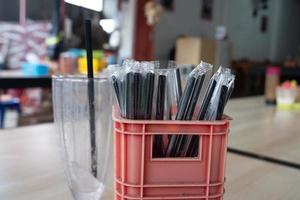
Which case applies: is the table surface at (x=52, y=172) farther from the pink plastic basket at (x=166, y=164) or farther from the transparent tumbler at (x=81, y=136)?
the pink plastic basket at (x=166, y=164)

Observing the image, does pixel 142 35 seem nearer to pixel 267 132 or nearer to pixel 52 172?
pixel 267 132

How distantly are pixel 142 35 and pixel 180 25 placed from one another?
99 cm

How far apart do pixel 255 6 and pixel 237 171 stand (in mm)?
6993

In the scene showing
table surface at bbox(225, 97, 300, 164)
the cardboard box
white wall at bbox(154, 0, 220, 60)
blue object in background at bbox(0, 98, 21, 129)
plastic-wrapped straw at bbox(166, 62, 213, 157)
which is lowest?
blue object in background at bbox(0, 98, 21, 129)

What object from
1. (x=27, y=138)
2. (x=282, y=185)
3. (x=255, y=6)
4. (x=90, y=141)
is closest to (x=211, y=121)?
(x=90, y=141)

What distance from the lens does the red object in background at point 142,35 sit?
459 centimetres

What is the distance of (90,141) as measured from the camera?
0.52 meters

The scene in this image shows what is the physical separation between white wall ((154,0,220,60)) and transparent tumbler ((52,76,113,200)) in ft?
14.3

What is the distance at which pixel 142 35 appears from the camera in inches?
185

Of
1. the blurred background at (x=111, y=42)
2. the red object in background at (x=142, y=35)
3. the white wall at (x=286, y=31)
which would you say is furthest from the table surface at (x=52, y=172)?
the white wall at (x=286, y=31)

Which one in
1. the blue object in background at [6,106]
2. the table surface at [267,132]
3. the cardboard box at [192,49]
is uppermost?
the cardboard box at [192,49]

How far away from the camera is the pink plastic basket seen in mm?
421

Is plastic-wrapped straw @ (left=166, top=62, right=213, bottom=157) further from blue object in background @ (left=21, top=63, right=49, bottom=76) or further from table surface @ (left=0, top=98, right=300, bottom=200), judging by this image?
blue object in background @ (left=21, top=63, right=49, bottom=76)

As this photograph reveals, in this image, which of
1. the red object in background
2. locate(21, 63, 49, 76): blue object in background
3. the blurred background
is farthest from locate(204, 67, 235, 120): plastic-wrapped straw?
the red object in background
